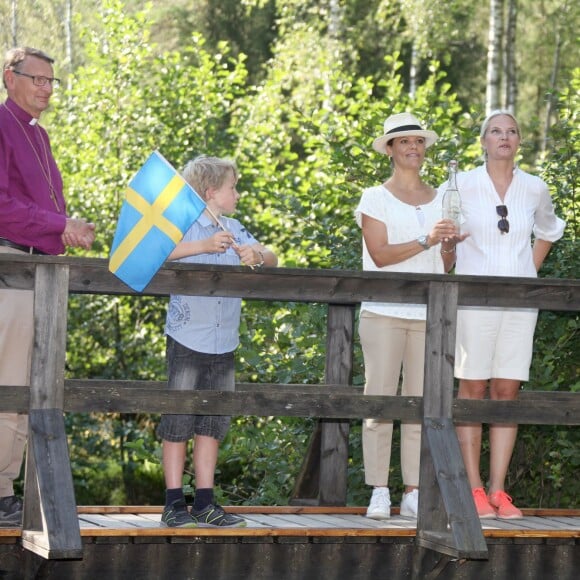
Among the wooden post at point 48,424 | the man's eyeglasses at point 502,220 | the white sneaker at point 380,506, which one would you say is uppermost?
the man's eyeglasses at point 502,220

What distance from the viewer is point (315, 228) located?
30.1 ft

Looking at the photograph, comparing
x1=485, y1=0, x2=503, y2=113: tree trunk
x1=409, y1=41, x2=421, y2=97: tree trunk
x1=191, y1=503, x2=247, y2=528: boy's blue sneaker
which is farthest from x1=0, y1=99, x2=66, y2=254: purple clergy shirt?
x1=409, y1=41, x2=421, y2=97: tree trunk

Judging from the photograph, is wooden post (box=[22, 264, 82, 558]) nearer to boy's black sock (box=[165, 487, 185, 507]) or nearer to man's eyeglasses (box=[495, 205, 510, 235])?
boy's black sock (box=[165, 487, 185, 507])

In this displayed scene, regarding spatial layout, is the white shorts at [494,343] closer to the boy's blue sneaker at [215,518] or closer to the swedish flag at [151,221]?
the boy's blue sneaker at [215,518]

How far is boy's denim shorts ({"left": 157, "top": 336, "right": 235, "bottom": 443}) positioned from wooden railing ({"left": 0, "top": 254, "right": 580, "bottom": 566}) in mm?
176

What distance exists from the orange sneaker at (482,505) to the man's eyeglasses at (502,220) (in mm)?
1188

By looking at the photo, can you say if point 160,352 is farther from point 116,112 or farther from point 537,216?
point 537,216

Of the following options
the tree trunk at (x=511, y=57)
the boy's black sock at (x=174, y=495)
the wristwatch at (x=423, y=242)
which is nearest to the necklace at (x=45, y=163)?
the boy's black sock at (x=174, y=495)

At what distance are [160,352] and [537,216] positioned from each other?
7.80 m

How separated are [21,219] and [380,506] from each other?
2.03 m

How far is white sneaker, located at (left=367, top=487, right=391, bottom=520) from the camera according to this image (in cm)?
596

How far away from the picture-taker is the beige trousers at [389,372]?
603 centimetres

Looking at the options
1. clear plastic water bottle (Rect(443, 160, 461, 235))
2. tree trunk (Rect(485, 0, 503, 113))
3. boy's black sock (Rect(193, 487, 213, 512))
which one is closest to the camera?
boy's black sock (Rect(193, 487, 213, 512))


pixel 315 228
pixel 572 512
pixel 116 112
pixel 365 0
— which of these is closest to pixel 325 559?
pixel 572 512
